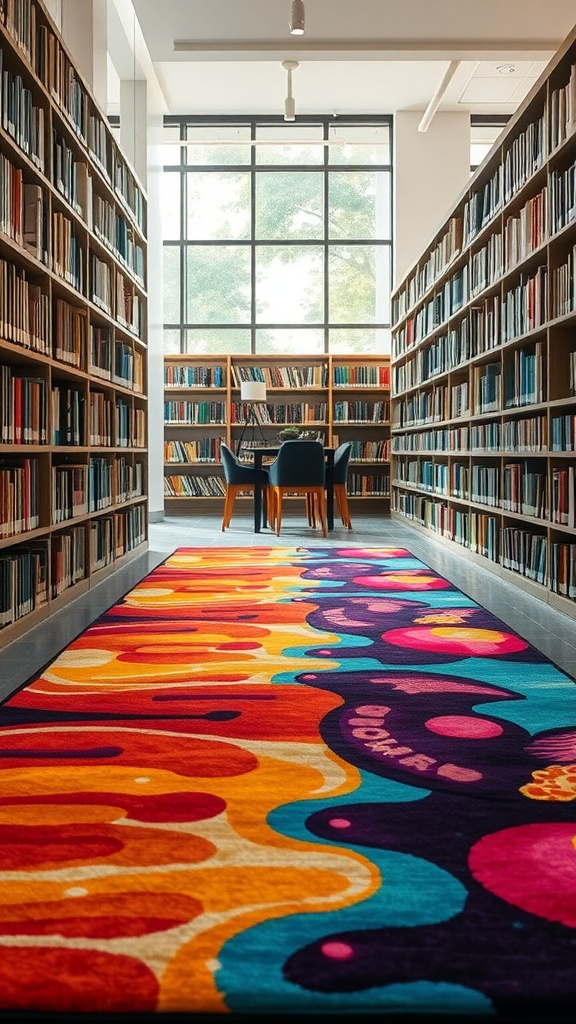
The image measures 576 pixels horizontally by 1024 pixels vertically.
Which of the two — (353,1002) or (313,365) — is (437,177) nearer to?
(313,365)

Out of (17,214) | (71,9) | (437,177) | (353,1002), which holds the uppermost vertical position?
(437,177)

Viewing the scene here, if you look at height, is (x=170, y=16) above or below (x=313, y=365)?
above


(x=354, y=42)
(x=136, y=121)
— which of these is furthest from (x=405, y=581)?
(x=136, y=121)

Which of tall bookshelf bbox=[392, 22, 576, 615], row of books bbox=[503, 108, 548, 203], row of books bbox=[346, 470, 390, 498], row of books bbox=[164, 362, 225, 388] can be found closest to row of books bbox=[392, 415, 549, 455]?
tall bookshelf bbox=[392, 22, 576, 615]

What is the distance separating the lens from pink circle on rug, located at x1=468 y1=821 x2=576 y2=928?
1.41m

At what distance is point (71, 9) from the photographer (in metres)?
5.75

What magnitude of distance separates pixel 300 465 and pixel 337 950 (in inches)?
265

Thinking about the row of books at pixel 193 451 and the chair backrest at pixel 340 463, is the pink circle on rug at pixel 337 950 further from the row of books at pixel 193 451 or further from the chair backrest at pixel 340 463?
the row of books at pixel 193 451

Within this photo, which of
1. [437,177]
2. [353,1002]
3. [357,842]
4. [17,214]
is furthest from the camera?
[437,177]

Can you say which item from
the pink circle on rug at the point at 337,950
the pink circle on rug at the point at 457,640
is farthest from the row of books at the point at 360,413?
the pink circle on rug at the point at 337,950

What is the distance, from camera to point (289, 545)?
7309 mm

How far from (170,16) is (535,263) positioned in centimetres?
443

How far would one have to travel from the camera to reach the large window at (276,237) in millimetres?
11398

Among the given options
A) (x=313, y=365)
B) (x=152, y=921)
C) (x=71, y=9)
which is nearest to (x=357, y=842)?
(x=152, y=921)
